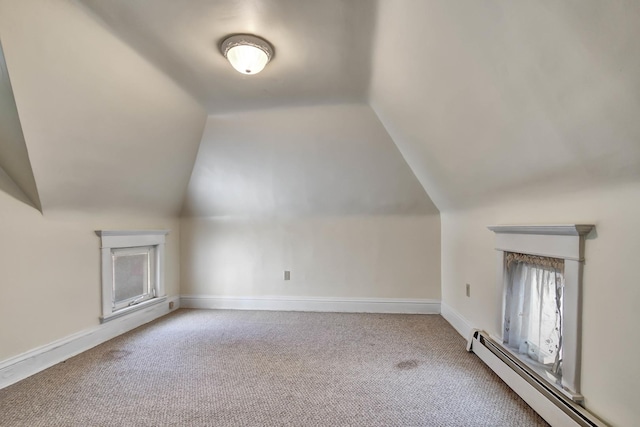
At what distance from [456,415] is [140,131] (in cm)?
296

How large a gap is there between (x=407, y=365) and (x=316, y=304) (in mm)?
1671

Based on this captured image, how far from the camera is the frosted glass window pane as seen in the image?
3.13m

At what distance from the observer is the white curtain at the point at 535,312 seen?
181 cm

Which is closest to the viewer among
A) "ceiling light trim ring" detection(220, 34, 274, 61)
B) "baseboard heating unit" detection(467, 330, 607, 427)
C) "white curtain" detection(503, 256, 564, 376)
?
"baseboard heating unit" detection(467, 330, 607, 427)

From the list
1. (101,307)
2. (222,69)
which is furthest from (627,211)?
(101,307)

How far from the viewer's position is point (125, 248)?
126 inches

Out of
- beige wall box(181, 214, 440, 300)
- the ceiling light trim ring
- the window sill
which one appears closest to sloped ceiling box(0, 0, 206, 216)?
the ceiling light trim ring

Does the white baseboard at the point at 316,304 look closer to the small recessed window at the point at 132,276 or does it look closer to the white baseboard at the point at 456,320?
the white baseboard at the point at 456,320

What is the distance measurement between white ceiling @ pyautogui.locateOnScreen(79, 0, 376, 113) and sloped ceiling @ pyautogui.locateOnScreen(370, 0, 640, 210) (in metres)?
0.19

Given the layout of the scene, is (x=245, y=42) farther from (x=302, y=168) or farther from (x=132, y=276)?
(x=132, y=276)

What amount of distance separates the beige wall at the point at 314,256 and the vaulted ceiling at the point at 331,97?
526 millimetres

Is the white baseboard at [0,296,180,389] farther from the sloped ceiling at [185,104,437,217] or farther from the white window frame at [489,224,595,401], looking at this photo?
the white window frame at [489,224,595,401]

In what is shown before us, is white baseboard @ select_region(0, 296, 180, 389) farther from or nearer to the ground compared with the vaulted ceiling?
nearer to the ground

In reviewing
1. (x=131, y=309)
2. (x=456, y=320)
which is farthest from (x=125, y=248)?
(x=456, y=320)
